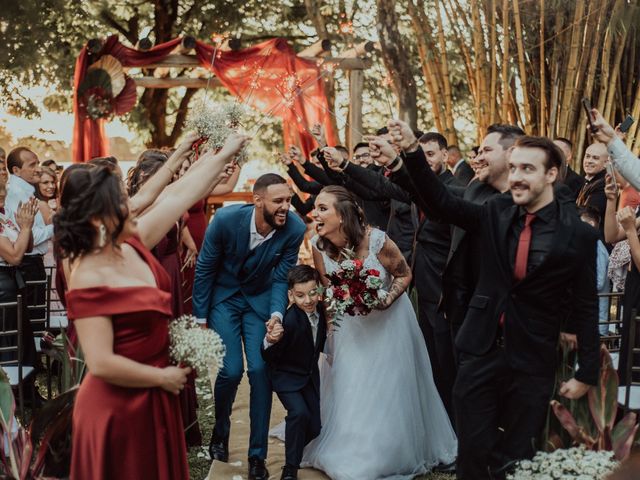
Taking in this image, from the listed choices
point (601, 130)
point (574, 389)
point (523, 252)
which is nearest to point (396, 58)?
point (601, 130)

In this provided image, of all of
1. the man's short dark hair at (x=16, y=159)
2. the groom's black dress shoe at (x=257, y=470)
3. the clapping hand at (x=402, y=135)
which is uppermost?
the man's short dark hair at (x=16, y=159)

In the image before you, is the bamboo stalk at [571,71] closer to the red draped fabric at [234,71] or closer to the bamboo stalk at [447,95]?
the bamboo stalk at [447,95]

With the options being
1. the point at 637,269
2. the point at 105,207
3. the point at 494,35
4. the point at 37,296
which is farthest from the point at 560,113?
the point at 105,207

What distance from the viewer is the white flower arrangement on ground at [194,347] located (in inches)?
121

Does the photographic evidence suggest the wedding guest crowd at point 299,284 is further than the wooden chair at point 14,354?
No

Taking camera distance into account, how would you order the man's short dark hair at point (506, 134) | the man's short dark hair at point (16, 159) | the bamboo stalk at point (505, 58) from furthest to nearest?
1. the bamboo stalk at point (505, 58)
2. the man's short dark hair at point (16, 159)
3. the man's short dark hair at point (506, 134)

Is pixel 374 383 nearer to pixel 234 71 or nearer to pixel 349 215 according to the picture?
pixel 349 215

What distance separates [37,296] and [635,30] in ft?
19.5

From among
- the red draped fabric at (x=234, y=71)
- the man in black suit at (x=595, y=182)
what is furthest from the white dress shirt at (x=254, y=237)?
the red draped fabric at (x=234, y=71)

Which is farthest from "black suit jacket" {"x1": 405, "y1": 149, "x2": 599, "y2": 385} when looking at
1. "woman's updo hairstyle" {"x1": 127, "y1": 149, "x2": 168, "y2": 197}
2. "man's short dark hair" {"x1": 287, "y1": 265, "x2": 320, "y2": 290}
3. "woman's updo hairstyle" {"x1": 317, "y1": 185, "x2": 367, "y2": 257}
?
"woman's updo hairstyle" {"x1": 127, "y1": 149, "x2": 168, "y2": 197}

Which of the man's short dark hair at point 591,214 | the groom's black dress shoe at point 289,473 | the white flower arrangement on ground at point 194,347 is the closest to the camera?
the white flower arrangement on ground at point 194,347

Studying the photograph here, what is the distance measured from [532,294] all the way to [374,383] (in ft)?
5.48

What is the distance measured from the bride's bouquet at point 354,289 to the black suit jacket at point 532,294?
111 centimetres

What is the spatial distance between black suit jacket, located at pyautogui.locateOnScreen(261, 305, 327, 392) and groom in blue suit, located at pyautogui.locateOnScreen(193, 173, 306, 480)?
0.20 ft
